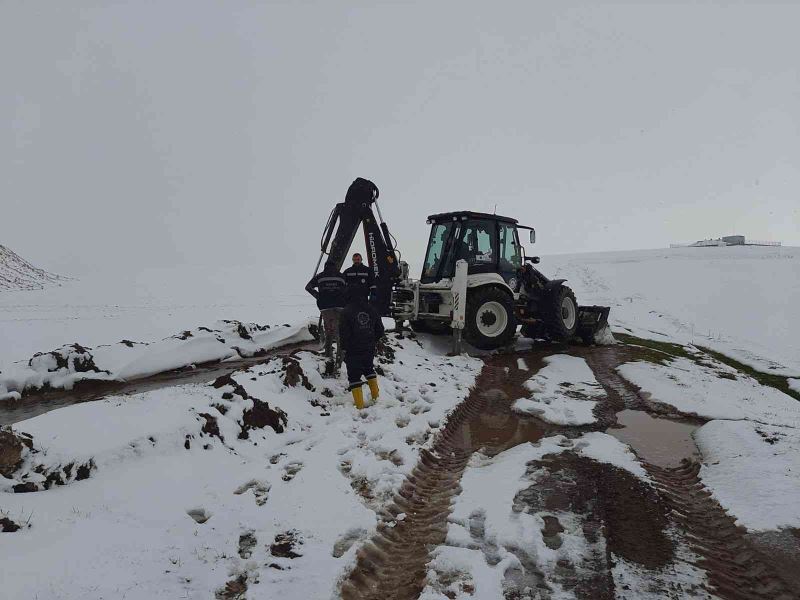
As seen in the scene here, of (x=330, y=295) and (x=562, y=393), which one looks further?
(x=562, y=393)

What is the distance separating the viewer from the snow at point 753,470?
136 inches

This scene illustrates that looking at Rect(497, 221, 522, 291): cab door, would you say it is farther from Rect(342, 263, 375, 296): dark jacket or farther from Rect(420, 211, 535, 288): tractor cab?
Rect(342, 263, 375, 296): dark jacket

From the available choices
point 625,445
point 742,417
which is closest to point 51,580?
point 625,445

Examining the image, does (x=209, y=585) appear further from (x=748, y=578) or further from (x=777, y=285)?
(x=777, y=285)

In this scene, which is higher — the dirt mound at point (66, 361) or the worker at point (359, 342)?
the worker at point (359, 342)

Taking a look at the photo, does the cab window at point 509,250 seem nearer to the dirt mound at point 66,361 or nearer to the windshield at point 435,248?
the windshield at point 435,248

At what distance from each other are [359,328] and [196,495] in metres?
3.02

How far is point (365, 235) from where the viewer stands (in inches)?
315

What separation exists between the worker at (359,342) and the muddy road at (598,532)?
3.93 ft

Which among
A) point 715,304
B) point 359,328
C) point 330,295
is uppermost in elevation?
point 330,295

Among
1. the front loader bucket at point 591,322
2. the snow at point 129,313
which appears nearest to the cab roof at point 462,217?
the front loader bucket at point 591,322

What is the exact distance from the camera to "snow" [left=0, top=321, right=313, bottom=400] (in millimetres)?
6551

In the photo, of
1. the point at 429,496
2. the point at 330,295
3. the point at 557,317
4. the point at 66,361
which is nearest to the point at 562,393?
the point at 330,295

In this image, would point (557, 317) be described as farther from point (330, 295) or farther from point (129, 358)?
point (129, 358)
